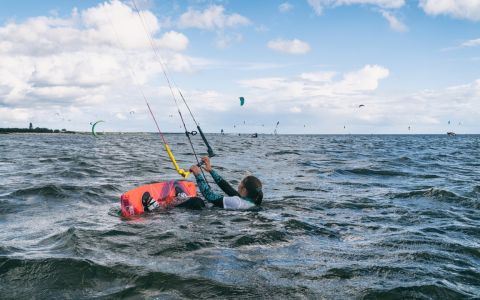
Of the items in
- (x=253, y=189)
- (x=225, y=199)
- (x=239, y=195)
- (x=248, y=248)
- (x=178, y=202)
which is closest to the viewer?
(x=248, y=248)

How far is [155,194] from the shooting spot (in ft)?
32.8

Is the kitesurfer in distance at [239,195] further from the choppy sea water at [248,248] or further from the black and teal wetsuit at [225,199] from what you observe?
the choppy sea water at [248,248]

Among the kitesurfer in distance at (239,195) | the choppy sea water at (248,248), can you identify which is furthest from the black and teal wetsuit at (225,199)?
the choppy sea water at (248,248)

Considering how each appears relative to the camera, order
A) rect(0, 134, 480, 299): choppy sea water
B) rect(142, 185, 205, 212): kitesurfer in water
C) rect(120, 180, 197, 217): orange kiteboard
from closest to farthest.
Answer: rect(0, 134, 480, 299): choppy sea water < rect(120, 180, 197, 217): orange kiteboard < rect(142, 185, 205, 212): kitesurfer in water

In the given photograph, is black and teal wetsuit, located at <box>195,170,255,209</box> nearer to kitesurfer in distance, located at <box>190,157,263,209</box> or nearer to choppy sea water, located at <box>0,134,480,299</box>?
kitesurfer in distance, located at <box>190,157,263,209</box>

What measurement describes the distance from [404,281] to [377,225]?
3434 millimetres

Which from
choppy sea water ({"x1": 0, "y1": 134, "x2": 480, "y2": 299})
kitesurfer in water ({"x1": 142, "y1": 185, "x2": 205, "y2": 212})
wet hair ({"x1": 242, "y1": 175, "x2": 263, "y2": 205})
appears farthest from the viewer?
wet hair ({"x1": 242, "y1": 175, "x2": 263, "y2": 205})

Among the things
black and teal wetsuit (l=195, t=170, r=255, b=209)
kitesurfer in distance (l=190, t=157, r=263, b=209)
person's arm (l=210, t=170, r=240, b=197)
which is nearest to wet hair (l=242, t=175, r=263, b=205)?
kitesurfer in distance (l=190, t=157, r=263, b=209)

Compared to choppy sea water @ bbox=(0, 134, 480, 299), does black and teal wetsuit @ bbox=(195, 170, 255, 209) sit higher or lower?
higher

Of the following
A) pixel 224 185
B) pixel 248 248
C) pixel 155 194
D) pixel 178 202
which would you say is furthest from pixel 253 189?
pixel 248 248

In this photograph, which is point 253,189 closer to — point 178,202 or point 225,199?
point 225,199

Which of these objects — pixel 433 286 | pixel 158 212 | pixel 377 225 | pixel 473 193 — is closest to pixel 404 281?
pixel 433 286

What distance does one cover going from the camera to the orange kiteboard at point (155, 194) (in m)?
9.15

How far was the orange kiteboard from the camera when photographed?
9.15m
